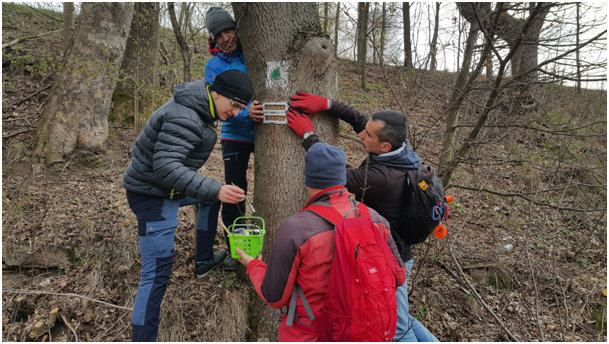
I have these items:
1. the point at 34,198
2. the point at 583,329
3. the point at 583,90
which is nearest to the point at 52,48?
the point at 34,198

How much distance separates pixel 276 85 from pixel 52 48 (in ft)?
27.6

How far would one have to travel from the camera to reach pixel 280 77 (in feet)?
8.52

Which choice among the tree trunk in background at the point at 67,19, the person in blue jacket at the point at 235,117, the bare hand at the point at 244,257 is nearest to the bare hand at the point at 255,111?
the person in blue jacket at the point at 235,117

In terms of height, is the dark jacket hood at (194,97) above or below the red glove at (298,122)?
above

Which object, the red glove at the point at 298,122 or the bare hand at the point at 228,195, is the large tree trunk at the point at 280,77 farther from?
the bare hand at the point at 228,195

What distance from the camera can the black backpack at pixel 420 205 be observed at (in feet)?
7.94

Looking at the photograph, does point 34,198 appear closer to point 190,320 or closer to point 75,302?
point 75,302

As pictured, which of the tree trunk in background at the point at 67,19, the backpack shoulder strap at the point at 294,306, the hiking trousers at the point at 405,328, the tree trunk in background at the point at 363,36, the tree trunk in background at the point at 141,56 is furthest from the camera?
the tree trunk in background at the point at 67,19

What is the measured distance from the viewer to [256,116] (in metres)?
2.63

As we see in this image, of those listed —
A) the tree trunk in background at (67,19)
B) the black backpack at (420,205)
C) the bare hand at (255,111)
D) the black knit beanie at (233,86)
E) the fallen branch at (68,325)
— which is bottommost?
the fallen branch at (68,325)

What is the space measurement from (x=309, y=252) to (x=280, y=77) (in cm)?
145

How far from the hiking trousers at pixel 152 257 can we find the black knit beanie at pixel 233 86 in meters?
0.86

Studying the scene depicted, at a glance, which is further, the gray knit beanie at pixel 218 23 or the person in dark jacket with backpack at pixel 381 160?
the gray knit beanie at pixel 218 23

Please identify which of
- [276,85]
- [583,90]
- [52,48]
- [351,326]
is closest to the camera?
[351,326]
